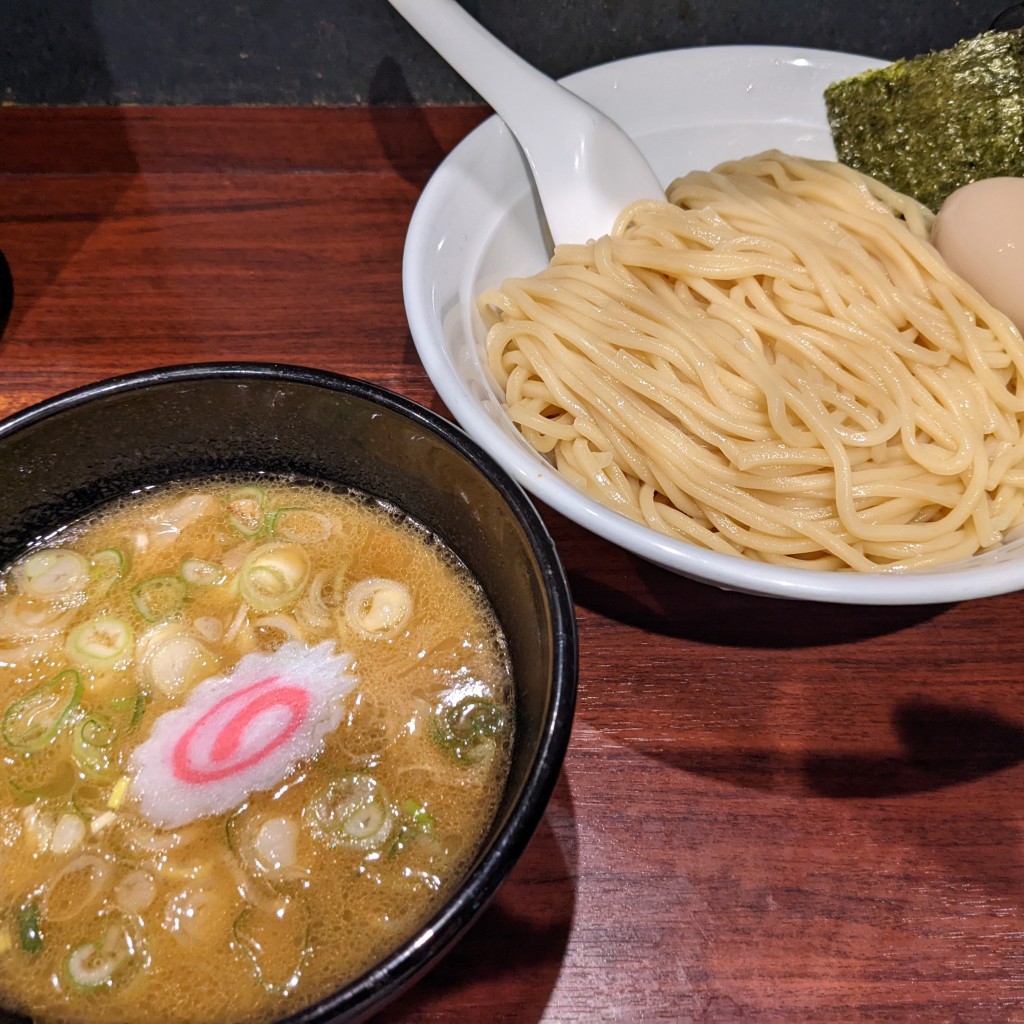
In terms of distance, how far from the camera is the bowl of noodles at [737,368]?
1.41m

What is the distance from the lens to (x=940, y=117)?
1932mm

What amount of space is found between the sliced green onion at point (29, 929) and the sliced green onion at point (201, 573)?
1.42 feet

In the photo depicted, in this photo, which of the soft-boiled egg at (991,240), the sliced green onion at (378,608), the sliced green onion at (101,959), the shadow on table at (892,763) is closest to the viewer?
the sliced green onion at (101,959)

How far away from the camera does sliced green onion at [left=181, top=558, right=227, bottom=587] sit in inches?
44.4

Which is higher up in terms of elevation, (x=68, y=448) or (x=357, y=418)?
(x=357, y=418)

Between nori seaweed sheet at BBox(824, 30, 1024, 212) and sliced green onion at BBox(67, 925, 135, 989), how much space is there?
2.23m

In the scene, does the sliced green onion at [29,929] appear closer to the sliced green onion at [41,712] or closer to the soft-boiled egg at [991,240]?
the sliced green onion at [41,712]

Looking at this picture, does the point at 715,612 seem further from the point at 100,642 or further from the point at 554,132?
the point at 554,132

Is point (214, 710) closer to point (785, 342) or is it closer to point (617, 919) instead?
point (617, 919)

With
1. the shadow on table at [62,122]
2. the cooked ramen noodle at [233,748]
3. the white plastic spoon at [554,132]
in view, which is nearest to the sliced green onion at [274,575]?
the cooked ramen noodle at [233,748]

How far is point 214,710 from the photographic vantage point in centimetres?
100

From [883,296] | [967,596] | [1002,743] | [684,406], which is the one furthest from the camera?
[883,296]

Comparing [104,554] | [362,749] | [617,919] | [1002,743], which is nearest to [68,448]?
[104,554]

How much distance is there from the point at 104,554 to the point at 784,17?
2297 mm
